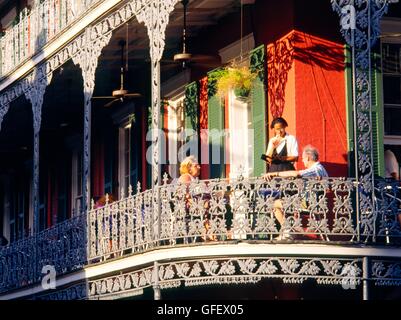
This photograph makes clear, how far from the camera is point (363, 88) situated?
20641 millimetres

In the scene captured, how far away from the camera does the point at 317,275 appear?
20.6m

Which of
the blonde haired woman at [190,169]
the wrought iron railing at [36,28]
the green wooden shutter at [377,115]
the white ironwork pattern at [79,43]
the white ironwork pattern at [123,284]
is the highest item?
the wrought iron railing at [36,28]

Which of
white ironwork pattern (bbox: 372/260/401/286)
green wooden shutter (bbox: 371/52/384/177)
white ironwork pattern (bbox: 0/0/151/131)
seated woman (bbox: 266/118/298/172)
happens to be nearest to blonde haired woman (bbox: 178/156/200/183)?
seated woman (bbox: 266/118/298/172)

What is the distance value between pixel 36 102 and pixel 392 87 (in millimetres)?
6728

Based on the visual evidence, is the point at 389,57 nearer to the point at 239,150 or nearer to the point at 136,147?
the point at 239,150

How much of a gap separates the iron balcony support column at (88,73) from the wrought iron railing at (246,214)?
113 centimetres

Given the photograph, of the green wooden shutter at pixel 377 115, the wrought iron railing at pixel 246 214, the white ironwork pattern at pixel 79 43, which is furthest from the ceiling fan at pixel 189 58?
the green wooden shutter at pixel 377 115

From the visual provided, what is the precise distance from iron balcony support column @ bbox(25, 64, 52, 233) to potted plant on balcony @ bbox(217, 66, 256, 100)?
4116mm

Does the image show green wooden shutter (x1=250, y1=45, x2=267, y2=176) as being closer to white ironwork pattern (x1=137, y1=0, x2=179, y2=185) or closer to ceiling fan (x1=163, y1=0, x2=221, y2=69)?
ceiling fan (x1=163, y1=0, x2=221, y2=69)

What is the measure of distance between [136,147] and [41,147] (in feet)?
17.5

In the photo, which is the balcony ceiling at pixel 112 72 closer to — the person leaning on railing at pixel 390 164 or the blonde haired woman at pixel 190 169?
the blonde haired woman at pixel 190 169

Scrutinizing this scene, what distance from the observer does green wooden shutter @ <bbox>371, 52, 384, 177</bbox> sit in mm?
22094

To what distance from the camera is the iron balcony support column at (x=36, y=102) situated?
26.7 meters

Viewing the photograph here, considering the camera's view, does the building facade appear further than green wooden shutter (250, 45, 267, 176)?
No
